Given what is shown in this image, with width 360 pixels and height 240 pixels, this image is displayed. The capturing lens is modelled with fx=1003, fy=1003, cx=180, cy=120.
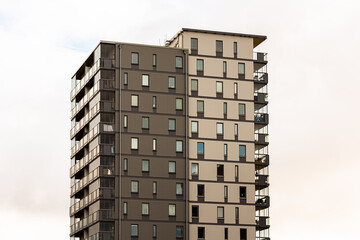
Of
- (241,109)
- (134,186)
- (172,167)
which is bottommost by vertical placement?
(134,186)

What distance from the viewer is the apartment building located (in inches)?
5384

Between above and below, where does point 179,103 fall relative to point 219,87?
below

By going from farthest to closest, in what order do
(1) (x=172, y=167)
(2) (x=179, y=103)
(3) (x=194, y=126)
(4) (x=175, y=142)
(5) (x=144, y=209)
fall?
(3) (x=194, y=126), (2) (x=179, y=103), (4) (x=175, y=142), (1) (x=172, y=167), (5) (x=144, y=209)

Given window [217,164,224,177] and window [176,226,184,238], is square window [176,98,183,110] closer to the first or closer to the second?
window [217,164,224,177]

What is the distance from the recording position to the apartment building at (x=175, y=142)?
449 feet

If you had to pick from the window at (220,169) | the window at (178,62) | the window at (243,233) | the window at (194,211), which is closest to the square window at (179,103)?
the window at (178,62)

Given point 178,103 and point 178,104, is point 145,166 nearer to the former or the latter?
point 178,104

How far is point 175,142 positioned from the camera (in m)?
140

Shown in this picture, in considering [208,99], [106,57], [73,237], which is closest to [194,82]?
[208,99]

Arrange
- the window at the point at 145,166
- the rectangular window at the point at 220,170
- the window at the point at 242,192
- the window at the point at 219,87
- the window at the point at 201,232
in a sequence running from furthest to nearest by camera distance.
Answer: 1. the window at the point at 219,87
2. the window at the point at 242,192
3. the rectangular window at the point at 220,170
4. the window at the point at 201,232
5. the window at the point at 145,166

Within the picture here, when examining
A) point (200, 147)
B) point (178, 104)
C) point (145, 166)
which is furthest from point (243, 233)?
point (178, 104)

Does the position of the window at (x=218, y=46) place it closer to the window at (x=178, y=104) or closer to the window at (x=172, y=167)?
the window at (x=178, y=104)

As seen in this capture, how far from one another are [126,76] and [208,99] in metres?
Result: 12.5

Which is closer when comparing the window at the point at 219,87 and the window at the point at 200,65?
the window at the point at 200,65
